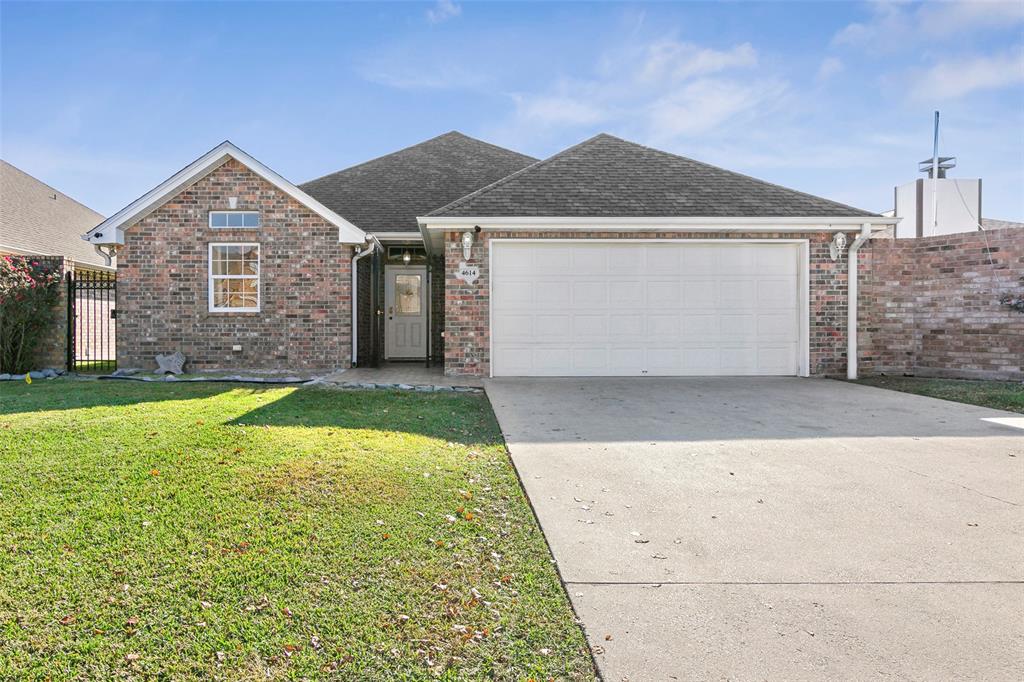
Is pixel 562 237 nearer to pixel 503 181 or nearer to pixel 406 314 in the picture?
pixel 503 181

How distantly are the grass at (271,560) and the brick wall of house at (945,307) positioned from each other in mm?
9121

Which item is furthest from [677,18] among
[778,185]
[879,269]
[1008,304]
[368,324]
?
[368,324]

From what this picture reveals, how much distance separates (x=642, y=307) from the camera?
9.79 m

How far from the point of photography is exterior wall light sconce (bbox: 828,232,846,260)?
970 cm

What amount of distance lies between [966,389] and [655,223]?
556cm

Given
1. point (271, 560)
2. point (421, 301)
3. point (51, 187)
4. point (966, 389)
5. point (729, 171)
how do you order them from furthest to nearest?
point (51, 187), point (421, 301), point (729, 171), point (966, 389), point (271, 560)

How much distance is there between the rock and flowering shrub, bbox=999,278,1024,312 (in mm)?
15326

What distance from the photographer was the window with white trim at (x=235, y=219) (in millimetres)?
10641

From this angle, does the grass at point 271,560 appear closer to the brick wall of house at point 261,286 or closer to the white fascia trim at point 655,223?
the white fascia trim at point 655,223

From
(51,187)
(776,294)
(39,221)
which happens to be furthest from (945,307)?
(51,187)

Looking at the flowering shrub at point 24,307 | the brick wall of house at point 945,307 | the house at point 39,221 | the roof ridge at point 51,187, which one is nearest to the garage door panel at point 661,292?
the brick wall of house at point 945,307

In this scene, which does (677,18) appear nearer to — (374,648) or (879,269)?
(879,269)

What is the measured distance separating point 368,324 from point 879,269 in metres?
10.6

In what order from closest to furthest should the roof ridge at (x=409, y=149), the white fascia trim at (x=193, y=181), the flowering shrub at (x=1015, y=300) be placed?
1. the flowering shrub at (x=1015, y=300)
2. the white fascia trim at (x=193, y=181)
3. the roof ridge at (x=409, y=149)
